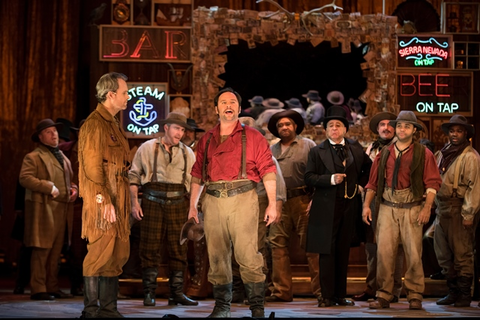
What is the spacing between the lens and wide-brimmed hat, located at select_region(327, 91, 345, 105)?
1218 centimetres

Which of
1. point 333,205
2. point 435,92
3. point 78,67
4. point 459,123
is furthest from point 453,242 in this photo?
point 78,67

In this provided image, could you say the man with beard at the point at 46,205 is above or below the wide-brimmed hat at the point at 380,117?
below

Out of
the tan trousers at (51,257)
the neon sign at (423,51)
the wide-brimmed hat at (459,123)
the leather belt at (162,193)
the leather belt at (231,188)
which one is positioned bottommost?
the tan trousers at (51,257)

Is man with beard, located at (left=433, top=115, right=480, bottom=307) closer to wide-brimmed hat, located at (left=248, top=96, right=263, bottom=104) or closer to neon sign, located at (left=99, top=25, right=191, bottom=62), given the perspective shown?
wide-brimmed hat, located at (left=248, top=96, right=263, bottom=104)

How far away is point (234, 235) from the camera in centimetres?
607

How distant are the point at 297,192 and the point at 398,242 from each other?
1.18 meters

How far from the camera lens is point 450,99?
12.0 meters

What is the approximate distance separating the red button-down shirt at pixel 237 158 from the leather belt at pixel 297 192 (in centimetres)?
197

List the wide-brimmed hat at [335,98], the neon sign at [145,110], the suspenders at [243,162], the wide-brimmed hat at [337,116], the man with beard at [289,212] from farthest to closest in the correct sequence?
the wide-brimmed hat at [335,98] → the neon sign at [145,110] → the man with beard at [289,212] → the wide-brimmed hat at [337,116] → the suspenders at [243,162]

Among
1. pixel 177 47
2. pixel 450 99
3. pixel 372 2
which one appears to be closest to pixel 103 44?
pixel 177 47

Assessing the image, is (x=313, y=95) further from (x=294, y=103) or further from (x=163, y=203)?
(x=163, y=203)

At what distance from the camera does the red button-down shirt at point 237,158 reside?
6.13 metres

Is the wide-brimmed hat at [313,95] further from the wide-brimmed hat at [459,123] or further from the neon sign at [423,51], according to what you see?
the wide-brimmed hat at [459,123]

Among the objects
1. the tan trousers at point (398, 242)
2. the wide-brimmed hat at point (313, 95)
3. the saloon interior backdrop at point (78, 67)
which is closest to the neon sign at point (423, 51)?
the saloon interior backdrop at point (78, 67)
